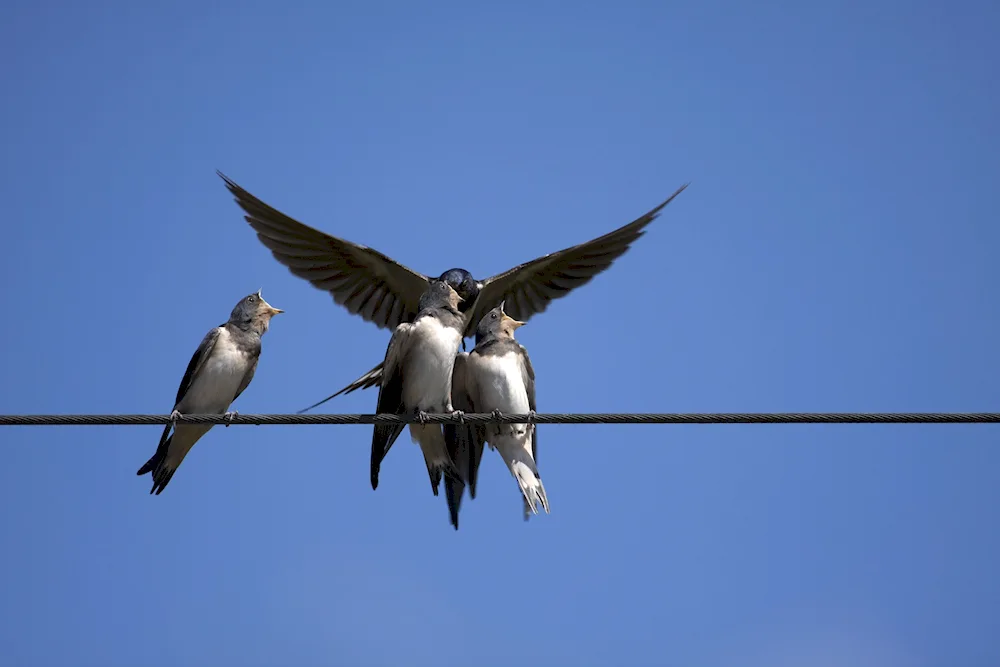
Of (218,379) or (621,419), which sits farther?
(218,379)

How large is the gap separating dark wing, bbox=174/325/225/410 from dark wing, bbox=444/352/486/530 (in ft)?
6.04

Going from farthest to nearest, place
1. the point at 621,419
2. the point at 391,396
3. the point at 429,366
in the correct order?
the point at 391,396 → the point at 429,366 → the point at 621,419

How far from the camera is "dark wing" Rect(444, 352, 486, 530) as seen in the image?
8.92 metres

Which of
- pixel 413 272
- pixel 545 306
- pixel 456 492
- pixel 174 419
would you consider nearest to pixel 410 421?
pixel 456 492

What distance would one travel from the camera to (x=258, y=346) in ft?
A: 29.3

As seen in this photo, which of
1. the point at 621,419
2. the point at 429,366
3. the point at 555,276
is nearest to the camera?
the point at 621,419

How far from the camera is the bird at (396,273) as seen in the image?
33.1ft

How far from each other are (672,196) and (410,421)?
3.70m

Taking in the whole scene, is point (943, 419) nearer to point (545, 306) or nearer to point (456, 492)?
point (456, 492)

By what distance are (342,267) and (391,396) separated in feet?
7.63

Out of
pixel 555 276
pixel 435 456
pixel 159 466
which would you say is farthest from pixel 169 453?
pixel 555 276

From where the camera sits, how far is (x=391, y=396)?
8500 mm

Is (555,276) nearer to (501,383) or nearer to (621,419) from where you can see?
(501,383)

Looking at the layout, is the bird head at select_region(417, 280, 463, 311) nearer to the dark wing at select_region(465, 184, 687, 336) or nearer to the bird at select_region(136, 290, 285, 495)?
the bird at select_region(136, 290, 285, 495)
